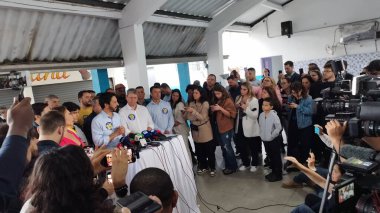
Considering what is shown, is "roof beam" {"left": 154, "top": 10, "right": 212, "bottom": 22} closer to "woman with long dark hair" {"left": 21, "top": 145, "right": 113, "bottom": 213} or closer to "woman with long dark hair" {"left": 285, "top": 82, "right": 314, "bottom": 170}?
"woman with long dark hair" {"left": 285, "top": 82, "right": 314, "bottom": 170}

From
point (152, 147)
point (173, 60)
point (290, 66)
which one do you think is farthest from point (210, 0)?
point (152, 147)

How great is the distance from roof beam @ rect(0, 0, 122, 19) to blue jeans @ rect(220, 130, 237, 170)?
8.87 ft

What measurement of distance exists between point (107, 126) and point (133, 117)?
48cm

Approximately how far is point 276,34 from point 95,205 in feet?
33.1

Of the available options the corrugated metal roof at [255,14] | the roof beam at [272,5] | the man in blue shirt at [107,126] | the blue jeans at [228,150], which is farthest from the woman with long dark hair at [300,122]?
the corrugated metal roof at [255,14]

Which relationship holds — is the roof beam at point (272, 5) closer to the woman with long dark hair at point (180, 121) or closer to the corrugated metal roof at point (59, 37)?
the corrugated metal roof at point (59, 37)

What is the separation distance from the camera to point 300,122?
4.05 meters

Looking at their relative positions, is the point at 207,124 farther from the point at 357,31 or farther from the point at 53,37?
the point at 357,31

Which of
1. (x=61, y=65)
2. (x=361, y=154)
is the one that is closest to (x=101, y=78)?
(x=61, y=65)

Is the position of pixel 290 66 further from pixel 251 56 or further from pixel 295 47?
pixel 251 56

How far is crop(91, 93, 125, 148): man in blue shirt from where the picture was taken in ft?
10.6

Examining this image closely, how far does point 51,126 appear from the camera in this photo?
1946mm

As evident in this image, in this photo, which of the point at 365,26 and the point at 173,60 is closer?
the point at 173,60

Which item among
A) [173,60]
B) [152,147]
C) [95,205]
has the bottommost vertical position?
[152,147]
